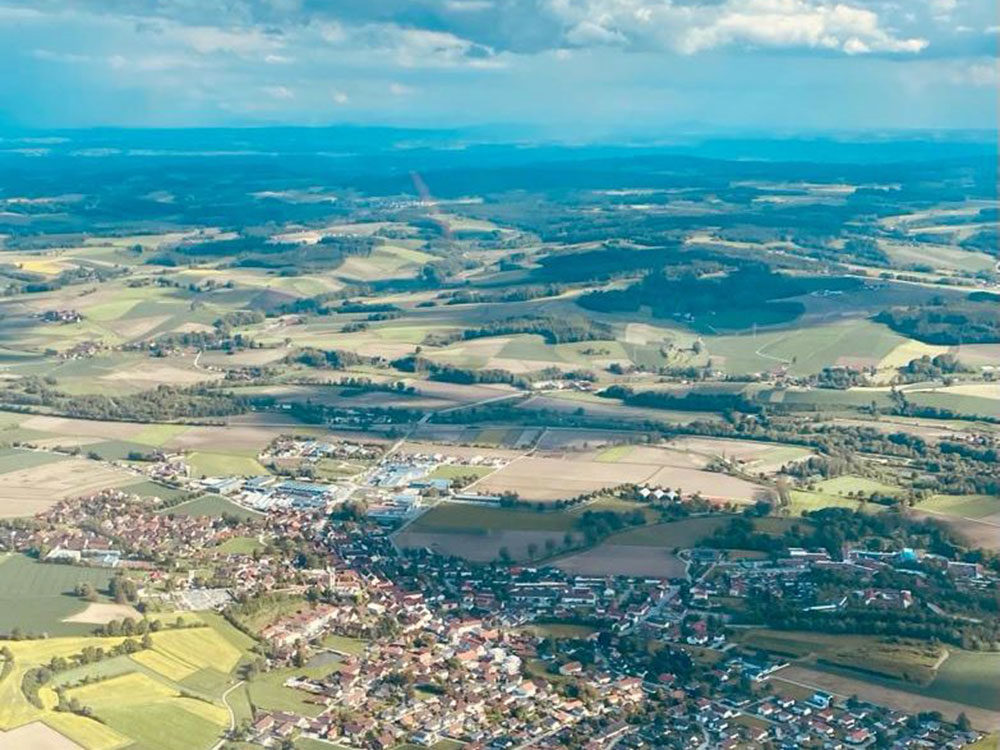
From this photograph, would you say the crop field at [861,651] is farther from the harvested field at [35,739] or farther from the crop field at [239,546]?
the harvested field at [35,739]

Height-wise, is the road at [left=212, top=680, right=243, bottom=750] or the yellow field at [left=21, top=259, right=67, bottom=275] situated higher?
the yellow field at [left=21, top=259, right=67, bottom=275]

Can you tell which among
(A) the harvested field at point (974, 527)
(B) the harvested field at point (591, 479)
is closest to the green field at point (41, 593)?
(B) the harvested field at point (591, 479)

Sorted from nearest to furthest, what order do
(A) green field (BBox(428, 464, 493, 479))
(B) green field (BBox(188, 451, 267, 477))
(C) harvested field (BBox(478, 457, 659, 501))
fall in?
1. (C) harvested field (BBox(478, 457, 659, 501))
2. (A) green field (BBox(428, 464, 493, 479))
3. (B) green field (BBox(188, 451, 267, 477))

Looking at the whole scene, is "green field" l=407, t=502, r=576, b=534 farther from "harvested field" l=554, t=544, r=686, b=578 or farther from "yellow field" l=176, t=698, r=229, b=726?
"yellow field" l=176, t=698, r=229, b=726

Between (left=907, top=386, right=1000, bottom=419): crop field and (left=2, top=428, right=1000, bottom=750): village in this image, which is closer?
(left=2, top=428, right=1000, bottom=750): village

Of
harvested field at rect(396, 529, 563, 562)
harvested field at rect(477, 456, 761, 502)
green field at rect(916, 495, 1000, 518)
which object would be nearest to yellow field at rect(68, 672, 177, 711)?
harvested field at rect(396, 529, 563, 562)

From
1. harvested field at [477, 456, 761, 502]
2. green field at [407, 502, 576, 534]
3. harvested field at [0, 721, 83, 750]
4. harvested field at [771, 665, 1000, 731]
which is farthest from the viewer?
harvested field at [477, 456, 761, 502]

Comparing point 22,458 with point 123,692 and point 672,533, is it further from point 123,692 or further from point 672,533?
point 672,533

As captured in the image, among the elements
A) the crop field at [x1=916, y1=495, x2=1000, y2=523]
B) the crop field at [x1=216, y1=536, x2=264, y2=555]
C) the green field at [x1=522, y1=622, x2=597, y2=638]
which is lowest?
the green field at [x1=522, y1=622, x2=597, y2=638]
